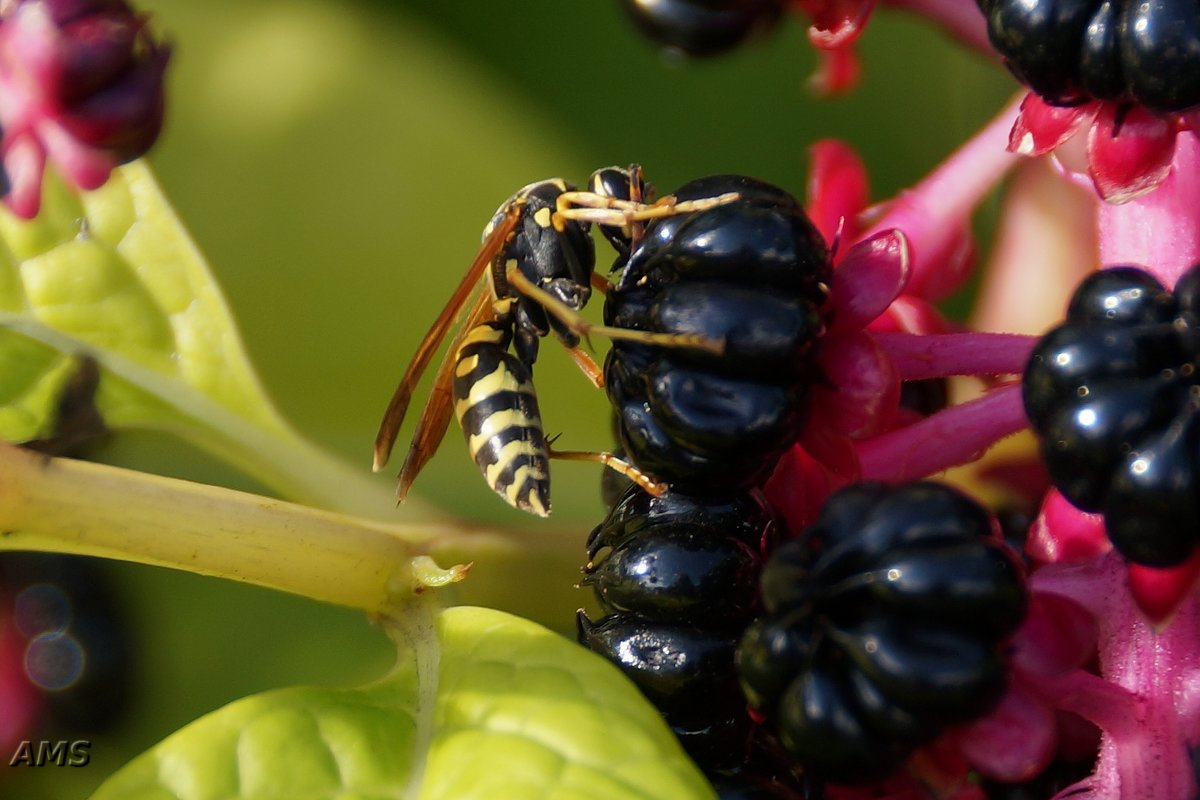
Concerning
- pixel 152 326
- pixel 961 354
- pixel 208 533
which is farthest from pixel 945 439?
pixel 152 326

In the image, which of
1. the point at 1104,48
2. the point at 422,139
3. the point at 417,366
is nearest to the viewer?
the point at 1104,48

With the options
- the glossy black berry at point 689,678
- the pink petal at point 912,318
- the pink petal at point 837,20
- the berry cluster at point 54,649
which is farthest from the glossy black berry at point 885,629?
the berry cluster at point 54,649

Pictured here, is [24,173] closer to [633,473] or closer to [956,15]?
[633,473]

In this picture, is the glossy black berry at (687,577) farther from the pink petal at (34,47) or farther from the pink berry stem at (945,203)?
the pink petal at (34,47)

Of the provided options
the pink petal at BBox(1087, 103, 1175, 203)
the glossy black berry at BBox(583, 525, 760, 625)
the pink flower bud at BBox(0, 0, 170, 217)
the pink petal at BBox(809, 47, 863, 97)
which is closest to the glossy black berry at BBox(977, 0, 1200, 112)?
the pink petal at BBox(1087, 103, 1175, 203)

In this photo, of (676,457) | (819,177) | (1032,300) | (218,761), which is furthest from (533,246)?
(218,761)

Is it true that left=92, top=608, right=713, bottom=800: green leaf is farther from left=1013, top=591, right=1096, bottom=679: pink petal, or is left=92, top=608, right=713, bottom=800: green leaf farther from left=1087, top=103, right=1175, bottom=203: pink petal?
left=1087, top=103, right=1175, bottom=203: pink petal

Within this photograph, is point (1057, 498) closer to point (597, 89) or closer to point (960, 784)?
point (960, 784)

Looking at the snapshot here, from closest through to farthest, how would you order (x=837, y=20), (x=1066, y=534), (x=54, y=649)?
(x=1066, y=534) < (x=837, y=20) < (x=54, y=649)
